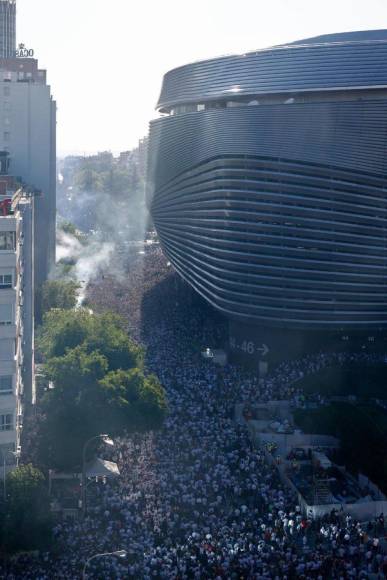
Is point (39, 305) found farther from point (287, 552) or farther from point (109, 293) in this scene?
point (287, 552)

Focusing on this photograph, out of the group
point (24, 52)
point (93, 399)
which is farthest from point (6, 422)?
point (24, 52)

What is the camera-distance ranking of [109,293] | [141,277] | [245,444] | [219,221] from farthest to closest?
[141,277] < [109,293] < [219,221] < [245,444]

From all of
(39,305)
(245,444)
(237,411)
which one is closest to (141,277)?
(39,305)

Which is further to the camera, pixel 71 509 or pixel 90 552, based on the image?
pixel 71 509

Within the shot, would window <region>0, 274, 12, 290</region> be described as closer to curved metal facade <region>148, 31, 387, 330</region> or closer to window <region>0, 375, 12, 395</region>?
window <region>0, 375, 12, 395</region>

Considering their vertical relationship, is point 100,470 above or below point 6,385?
below

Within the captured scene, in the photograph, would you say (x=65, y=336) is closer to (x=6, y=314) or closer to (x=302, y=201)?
(x=6, y=314)
